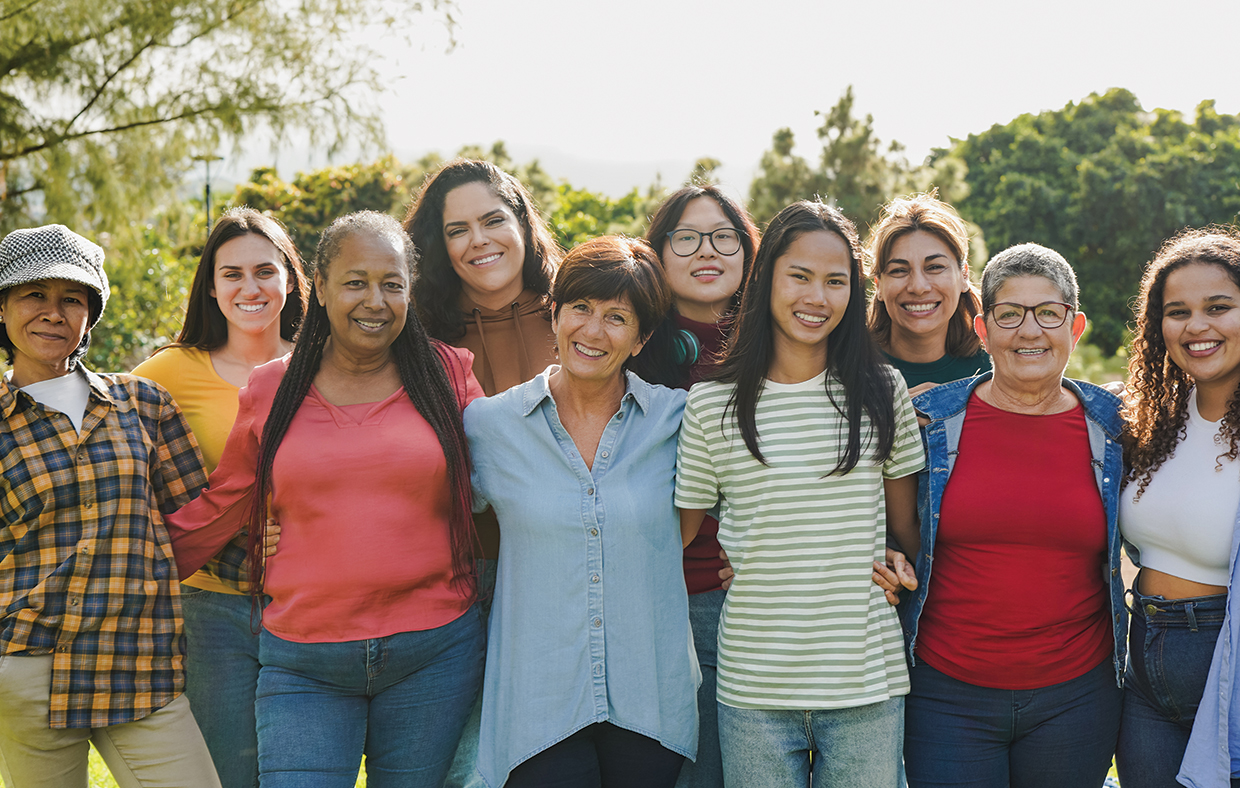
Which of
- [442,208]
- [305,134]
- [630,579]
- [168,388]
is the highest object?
[305,134]

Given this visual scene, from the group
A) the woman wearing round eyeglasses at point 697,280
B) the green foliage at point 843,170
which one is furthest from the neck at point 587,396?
the green foliage at point 843,170

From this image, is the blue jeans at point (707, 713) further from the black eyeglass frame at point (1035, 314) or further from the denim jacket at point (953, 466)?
the black eyeglass frame at point (1035, 314)

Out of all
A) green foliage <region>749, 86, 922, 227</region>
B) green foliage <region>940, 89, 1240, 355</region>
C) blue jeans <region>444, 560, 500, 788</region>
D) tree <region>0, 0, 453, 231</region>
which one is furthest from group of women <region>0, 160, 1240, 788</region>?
green foliage <region>940, 89, 1240, 355</region>

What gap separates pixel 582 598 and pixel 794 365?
3.06 ft

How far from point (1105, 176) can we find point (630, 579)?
27.4 meters

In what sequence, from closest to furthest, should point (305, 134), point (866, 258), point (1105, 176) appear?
point (866, 258)
point (305, 134)
point (1105, 176)

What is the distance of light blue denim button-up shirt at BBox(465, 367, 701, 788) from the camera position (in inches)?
100.0

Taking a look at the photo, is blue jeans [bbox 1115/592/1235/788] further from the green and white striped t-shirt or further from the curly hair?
the green and white striped t-shirt

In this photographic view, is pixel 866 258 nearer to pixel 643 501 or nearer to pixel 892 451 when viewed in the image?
pixel 892 451

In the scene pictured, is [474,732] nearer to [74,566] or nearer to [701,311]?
[74,566]

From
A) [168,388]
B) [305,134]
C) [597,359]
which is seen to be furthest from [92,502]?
[305,134]

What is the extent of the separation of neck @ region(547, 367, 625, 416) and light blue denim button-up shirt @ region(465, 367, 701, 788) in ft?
0.28

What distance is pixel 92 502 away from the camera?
8.90ft

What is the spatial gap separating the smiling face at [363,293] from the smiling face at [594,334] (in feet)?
1.72
